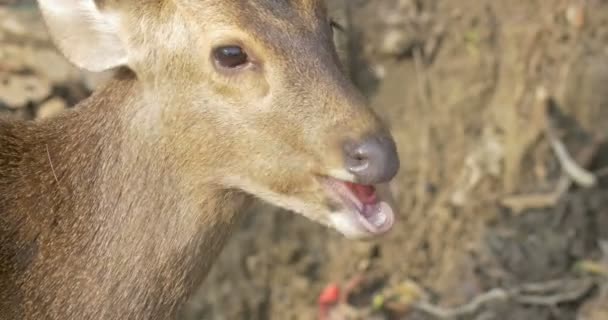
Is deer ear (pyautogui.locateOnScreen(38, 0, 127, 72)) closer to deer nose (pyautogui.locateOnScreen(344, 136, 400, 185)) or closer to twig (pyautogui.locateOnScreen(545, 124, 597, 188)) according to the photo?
deer nose (pyautogui.locateOnScreen(344, 136, 400, 185))

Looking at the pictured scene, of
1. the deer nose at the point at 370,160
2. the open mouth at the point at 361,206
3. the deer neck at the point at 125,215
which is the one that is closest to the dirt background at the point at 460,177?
the deer neck at the point at 125,215

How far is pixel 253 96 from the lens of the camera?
3.53 metres

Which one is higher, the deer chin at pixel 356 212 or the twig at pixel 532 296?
the deer chin at pixel 356 212

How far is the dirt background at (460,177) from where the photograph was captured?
616 cm

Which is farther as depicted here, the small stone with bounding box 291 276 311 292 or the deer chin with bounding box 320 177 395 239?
the small stone with bounding box 291 276 311 292

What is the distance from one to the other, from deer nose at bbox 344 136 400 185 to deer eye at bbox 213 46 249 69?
429mm

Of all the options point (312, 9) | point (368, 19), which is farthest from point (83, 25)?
point (368, 19)

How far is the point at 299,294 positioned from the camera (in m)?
6.28

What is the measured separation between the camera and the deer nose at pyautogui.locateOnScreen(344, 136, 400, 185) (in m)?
3.41

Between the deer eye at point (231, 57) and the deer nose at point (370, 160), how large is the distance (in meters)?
0.43

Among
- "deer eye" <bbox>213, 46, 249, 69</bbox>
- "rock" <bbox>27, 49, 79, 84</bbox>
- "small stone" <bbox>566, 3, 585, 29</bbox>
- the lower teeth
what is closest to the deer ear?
"deer eye" <bbox>213, 46, 249, 69</bbox>

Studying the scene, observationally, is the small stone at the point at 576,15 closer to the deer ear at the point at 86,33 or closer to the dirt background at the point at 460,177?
the dirt background at the point at 460,177

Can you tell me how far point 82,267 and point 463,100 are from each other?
3.42 meters

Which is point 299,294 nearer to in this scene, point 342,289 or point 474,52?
point 342,289
